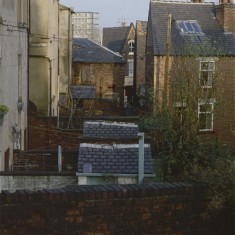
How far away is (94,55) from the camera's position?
39.8 metres

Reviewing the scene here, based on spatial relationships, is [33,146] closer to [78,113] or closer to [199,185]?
[78,113]

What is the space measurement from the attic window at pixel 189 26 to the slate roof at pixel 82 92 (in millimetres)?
8120

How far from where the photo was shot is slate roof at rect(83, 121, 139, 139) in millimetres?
15602

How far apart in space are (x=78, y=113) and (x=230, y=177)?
21.6 metres

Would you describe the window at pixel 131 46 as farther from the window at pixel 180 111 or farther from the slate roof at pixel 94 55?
the window at pixel 180 111

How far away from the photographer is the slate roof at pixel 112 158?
12469 millimetres

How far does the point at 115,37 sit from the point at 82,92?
75.8 ft

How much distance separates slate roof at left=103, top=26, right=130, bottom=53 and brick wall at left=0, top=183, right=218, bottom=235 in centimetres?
4628

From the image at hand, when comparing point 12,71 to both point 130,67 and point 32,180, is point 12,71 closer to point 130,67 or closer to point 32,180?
point 32,180

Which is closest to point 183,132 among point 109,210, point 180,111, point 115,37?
point 180,111

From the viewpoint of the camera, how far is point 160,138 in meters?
18.0

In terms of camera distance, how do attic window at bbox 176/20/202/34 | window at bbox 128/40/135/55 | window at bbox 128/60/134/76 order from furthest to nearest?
window at bbox 128/60/134/76
window at bbox 128/40/135/55
attic window at bbox 176/20/202/34

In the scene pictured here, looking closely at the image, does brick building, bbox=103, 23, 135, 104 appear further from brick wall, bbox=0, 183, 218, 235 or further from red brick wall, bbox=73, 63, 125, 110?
brick wall, bbox=0, 183, 218, 235

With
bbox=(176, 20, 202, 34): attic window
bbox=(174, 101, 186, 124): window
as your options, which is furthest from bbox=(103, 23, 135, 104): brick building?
bbox=(174, 101, 186, 124): window
